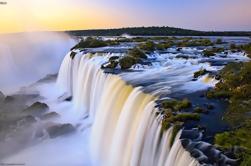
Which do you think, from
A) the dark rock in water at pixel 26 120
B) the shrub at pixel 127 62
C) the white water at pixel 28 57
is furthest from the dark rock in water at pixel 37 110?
the white water at pixel 28 57

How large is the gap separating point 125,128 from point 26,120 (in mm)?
10004

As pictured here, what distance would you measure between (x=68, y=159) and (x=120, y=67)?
289 inches

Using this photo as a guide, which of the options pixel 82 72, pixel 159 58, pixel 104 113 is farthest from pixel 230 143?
pixel 82 72

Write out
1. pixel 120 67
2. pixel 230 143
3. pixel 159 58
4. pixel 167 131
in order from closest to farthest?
pixel 230 143
pixel 167 131
pixel 120 67
pixel 159 58

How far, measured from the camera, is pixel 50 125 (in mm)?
21234

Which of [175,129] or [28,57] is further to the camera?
[28,57]

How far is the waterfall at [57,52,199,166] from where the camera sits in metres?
10.4

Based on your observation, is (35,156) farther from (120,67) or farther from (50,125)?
(120,67)

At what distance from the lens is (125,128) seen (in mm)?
13727

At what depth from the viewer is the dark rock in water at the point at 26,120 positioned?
21705 mm

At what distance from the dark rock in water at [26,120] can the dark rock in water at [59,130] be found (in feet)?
5.99

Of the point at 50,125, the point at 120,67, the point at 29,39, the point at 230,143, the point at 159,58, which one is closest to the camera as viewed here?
the point at 230,143

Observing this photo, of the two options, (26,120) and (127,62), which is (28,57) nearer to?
(26,120)

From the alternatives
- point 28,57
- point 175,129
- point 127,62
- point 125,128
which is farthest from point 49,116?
point 28,57
